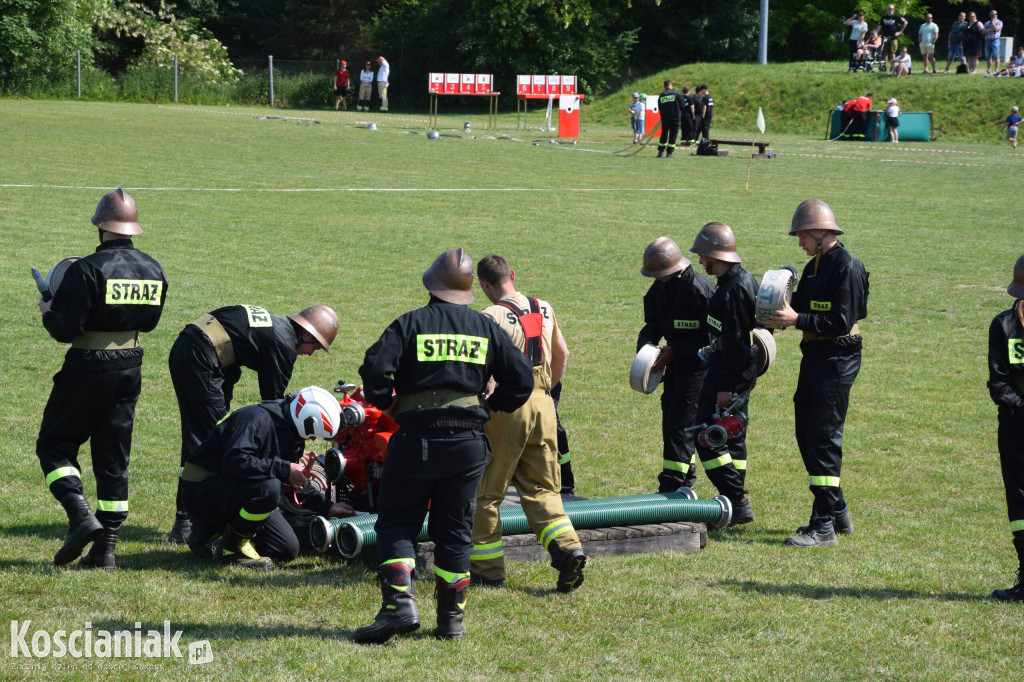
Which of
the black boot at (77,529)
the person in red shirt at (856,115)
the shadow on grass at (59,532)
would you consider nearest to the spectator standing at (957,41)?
the person in red shirt at (856,115)

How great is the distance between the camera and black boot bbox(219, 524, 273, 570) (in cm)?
707

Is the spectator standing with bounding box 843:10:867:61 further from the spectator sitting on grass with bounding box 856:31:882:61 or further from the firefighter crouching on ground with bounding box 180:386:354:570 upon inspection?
the firefighter crouching on ground with bounding box 180:386:354:570

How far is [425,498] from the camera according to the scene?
19.7ft

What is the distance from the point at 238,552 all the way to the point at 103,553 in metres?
0.79

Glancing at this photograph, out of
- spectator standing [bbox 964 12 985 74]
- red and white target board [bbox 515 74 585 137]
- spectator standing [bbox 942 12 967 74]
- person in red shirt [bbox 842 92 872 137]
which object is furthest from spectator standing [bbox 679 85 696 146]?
spectator standing [bbox 964 12 985 74]

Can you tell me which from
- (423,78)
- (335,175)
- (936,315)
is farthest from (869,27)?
(936,315)

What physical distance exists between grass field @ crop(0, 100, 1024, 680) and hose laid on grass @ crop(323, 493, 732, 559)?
0.22 meters

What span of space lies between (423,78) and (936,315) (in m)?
48.6

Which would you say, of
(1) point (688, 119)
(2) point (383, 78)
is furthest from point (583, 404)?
(2) point (383, 78)

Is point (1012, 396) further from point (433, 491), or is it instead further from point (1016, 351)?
point (433, 491)

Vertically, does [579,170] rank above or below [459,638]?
above

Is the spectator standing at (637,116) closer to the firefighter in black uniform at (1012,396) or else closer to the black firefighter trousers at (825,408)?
the black firefighter trousers at (825,408)

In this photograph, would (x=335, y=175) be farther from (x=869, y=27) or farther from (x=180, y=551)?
(x=869, y=27)

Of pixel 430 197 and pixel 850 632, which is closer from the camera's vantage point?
pixel 850 632
